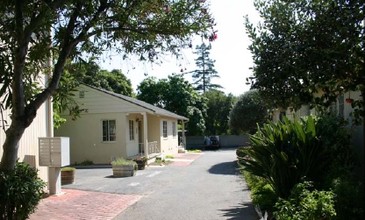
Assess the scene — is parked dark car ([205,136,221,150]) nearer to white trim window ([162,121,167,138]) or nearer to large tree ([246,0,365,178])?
white trim window ([162,121,167,138])

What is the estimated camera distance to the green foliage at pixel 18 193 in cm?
757

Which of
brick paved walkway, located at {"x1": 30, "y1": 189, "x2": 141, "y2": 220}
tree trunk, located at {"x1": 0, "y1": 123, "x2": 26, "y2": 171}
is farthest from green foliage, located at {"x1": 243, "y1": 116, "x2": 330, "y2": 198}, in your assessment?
tree trunk, located at {"x1": 0, "y1": 123, "x2": 26, "y2": 171}

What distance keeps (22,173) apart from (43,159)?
14.6ft

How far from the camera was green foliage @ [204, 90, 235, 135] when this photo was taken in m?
56.9

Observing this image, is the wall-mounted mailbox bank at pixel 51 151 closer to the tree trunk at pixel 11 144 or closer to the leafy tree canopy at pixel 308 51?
the tree trunk at pixel 11 144

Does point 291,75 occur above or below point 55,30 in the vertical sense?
below

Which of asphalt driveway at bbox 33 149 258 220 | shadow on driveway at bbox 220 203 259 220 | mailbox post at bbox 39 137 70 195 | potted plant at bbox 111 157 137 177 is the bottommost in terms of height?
shadow on driveway at bbox 220 203 259 220

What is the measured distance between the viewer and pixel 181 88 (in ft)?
160

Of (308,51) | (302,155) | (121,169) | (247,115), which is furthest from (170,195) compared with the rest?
(247,115)

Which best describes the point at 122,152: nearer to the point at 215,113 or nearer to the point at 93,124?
the point at 93,124

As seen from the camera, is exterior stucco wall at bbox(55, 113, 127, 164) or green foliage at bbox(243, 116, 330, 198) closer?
green foliage at bbox(243, 116, 330, 198)

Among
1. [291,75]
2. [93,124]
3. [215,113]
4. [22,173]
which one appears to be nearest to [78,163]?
[93,124]

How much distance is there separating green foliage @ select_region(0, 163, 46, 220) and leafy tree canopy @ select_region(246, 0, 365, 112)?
15.1 ft

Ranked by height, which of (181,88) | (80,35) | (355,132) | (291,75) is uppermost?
(181,88)
